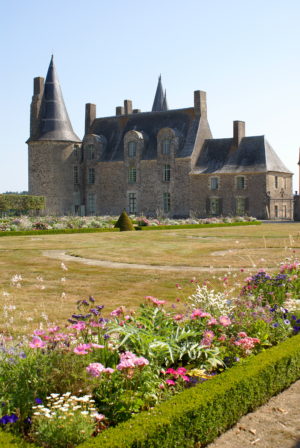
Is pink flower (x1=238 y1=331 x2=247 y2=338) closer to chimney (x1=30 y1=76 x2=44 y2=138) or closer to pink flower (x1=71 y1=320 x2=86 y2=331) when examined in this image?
pink flower (x1=71 y1=320 x2=86 y2=331)

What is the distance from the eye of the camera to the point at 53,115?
41.5 metres

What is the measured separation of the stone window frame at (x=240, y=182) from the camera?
125 ft

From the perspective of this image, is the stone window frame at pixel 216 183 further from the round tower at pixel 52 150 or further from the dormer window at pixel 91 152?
the round tower at pixel 52 150

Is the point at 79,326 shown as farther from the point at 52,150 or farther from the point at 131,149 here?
the point at 131,149

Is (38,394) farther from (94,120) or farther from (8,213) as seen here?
(94,120)

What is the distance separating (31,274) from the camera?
412 inches

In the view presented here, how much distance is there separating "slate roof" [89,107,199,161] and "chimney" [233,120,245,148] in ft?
9.25

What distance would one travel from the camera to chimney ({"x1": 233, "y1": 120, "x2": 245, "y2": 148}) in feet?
129

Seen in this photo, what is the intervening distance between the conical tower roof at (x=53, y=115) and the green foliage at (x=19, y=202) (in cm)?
837

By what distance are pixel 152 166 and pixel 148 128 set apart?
3.46 metres

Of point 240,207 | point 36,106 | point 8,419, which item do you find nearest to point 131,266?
point 8,419

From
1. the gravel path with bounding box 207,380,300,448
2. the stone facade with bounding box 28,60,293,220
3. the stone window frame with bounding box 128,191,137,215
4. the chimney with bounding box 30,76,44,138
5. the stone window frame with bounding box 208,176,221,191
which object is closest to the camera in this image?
the gravel path with bounding box 207,380,300,448

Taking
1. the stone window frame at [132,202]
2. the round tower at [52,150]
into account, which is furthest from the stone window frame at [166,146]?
the round tower at [52,150]

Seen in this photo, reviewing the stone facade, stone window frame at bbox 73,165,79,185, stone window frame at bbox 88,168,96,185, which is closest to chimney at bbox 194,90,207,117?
the stone facade
